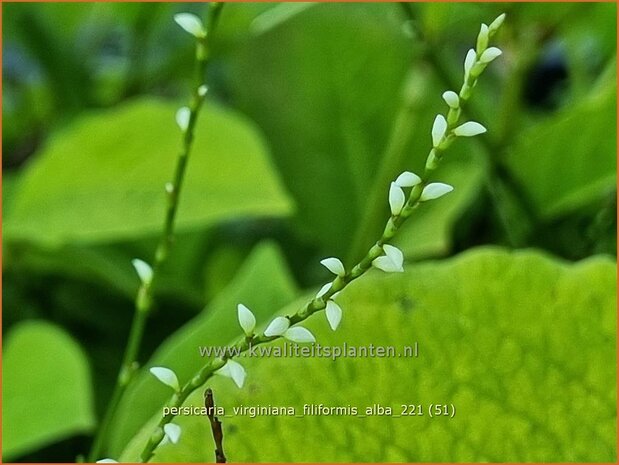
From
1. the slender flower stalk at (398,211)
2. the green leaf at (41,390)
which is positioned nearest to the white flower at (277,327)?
the slender flower stalk at (398,211)

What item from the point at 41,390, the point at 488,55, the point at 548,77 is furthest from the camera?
the point at 548,77

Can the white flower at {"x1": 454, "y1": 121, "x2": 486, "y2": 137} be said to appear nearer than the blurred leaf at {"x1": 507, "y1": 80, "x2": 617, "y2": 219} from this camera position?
Yes

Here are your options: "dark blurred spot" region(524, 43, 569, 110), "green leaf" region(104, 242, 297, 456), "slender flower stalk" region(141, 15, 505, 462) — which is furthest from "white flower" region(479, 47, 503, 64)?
"dark blurred spot" region(524, 43, 569, 110)

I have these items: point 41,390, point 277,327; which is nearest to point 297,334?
point 277,327

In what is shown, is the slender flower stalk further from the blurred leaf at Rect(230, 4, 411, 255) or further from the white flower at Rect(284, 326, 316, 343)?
the blurred leaf at Rect(230, 4, 411, 255)

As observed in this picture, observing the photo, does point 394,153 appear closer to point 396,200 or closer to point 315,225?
point 315,225

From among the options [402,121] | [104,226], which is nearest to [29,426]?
[104,226]

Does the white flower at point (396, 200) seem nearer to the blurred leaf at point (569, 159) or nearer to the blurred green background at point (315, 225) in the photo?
the blurred green background at point (315, 225)

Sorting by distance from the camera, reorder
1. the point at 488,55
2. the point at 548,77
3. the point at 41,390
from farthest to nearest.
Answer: the point at 548,77, the point at 41,390, the point at 488,55
